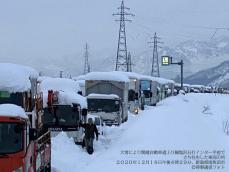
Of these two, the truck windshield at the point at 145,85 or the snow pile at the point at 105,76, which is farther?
the truck windshield at the point at 145,85

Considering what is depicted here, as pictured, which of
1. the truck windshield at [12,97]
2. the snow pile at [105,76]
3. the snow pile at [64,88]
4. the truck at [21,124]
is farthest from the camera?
the snow pile at [105,76]

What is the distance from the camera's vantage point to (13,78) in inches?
664

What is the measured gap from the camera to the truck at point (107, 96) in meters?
36.6

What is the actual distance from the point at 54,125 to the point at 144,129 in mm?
9260

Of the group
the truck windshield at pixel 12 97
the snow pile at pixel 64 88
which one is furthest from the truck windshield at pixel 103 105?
the truck windshield at pixel 12 97

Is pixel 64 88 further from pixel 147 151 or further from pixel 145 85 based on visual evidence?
pixel 145 85

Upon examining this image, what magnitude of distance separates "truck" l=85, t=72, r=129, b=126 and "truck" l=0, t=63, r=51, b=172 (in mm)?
16823

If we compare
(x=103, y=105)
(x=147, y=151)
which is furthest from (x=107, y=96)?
(x=147, y=151)

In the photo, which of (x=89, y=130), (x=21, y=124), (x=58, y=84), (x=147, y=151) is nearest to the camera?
(x=21, y=124)

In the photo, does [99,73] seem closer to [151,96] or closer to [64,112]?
[64,112]

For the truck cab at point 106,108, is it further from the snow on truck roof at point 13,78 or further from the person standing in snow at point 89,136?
the snow on truck roof at point 13,78

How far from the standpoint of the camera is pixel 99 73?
40.8m

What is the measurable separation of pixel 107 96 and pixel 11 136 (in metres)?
24.7

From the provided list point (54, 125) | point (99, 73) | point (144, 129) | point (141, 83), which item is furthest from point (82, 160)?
point (141, 83)
